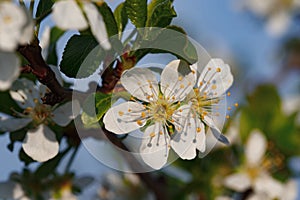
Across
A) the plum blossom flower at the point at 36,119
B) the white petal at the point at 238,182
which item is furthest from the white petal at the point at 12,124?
the white petal at the point at 238,182

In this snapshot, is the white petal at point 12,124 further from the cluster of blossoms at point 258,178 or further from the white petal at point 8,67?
the cluster of blossoms at point 258,178

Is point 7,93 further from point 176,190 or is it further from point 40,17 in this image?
point 176,190

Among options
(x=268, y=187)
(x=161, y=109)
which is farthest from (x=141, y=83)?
(x=268, y=187)

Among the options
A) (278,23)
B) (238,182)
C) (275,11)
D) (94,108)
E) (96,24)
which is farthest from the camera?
(275,11)

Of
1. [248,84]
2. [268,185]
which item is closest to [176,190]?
[268,185]

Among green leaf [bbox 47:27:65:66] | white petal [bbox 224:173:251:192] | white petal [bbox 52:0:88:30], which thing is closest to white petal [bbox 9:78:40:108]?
green leaf [bbox 47:27:65:66]

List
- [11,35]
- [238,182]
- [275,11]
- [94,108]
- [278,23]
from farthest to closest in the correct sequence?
[275,11]
[278,23]
[238,182]
[94,108]
[11,35]

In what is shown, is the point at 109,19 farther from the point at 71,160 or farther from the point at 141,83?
the point at 71,160

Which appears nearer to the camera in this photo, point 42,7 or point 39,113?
point 42,7
